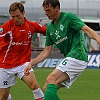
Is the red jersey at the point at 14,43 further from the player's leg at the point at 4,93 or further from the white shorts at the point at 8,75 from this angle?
the player's leg at the point at 4,93

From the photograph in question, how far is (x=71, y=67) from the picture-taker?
28.4 feet

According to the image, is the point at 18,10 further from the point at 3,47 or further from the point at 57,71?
the point at 57,71

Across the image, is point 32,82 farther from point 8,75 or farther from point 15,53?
point 15,53

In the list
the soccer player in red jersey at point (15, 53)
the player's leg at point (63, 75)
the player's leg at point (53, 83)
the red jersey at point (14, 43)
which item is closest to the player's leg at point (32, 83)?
the soccer player in red jersey at point (15, 53)

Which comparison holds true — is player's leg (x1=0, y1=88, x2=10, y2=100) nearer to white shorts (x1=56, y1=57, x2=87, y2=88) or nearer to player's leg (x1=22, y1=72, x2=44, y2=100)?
player's leg (x1=22, y1=72, x2=44, y2=100)

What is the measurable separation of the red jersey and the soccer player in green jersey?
4.83ft

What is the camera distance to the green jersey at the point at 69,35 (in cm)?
879

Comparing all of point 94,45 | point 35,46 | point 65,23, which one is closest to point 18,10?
point 65,23

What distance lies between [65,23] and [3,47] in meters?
2.16

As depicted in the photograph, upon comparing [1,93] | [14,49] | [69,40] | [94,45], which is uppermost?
[69,40]

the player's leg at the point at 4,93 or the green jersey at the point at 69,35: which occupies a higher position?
the green jersey at the point at 69,35

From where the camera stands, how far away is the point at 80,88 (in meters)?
15.9

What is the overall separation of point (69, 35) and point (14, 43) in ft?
6.33

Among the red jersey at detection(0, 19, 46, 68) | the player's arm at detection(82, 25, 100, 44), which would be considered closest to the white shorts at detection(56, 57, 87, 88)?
the player's arm at detection(82, 25, 100, 44)
